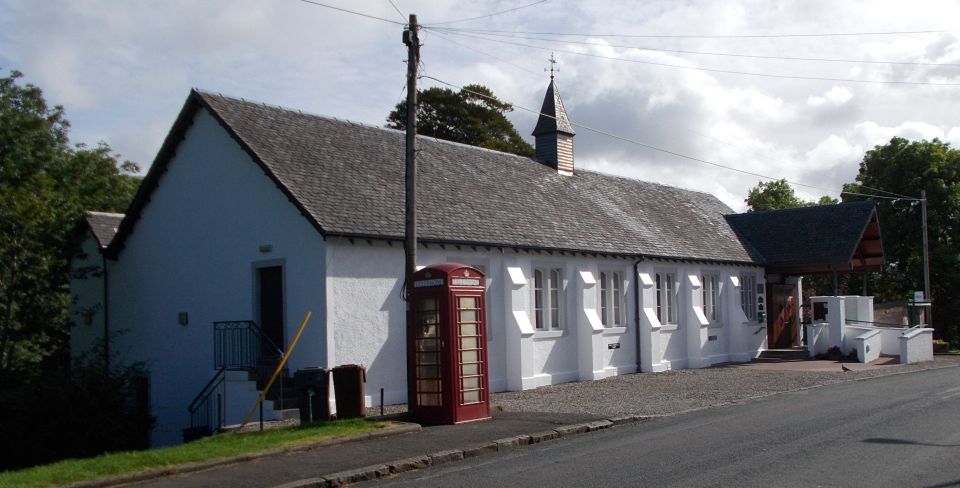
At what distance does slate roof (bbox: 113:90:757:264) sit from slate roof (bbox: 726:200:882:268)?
2205 millimetres

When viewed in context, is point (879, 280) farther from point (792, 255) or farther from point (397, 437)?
point (397, 437)

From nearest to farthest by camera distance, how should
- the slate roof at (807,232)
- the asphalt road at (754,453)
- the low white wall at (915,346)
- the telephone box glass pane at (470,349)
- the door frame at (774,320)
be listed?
the asphalt road at (754,453) < the telephone box glass pane at (470,349) < the low white wall at (915,346) < the slate roof at (807,232) < the door frame at (774,320)

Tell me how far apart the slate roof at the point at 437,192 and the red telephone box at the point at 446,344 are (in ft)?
11.6

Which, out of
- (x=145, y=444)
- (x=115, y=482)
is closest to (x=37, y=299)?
(x=145, y=444)

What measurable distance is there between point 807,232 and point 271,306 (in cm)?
2163

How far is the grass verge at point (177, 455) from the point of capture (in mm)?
10523

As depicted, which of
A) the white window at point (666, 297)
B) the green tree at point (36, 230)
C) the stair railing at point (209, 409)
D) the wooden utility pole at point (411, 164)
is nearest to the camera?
the wooden utility pole at point (411, 164)

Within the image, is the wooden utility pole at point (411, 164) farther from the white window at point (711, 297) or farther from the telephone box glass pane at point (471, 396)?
the white window at point (711, 297)

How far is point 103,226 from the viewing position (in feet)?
84.1

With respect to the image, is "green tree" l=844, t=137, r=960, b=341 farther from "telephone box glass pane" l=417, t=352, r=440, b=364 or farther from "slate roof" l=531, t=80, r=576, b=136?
"telephone box glass pane" l=417, t=352, r=440, b=364

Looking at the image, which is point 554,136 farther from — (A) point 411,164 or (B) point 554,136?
(A) point 411,164

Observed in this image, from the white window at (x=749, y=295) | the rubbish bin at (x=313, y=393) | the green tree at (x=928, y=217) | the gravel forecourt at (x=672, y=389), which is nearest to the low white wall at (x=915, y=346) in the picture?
the gravel forecourt at (x=672, y=389)

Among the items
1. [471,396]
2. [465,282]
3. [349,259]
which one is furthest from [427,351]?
[349,259]

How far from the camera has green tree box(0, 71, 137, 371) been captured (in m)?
22.2
